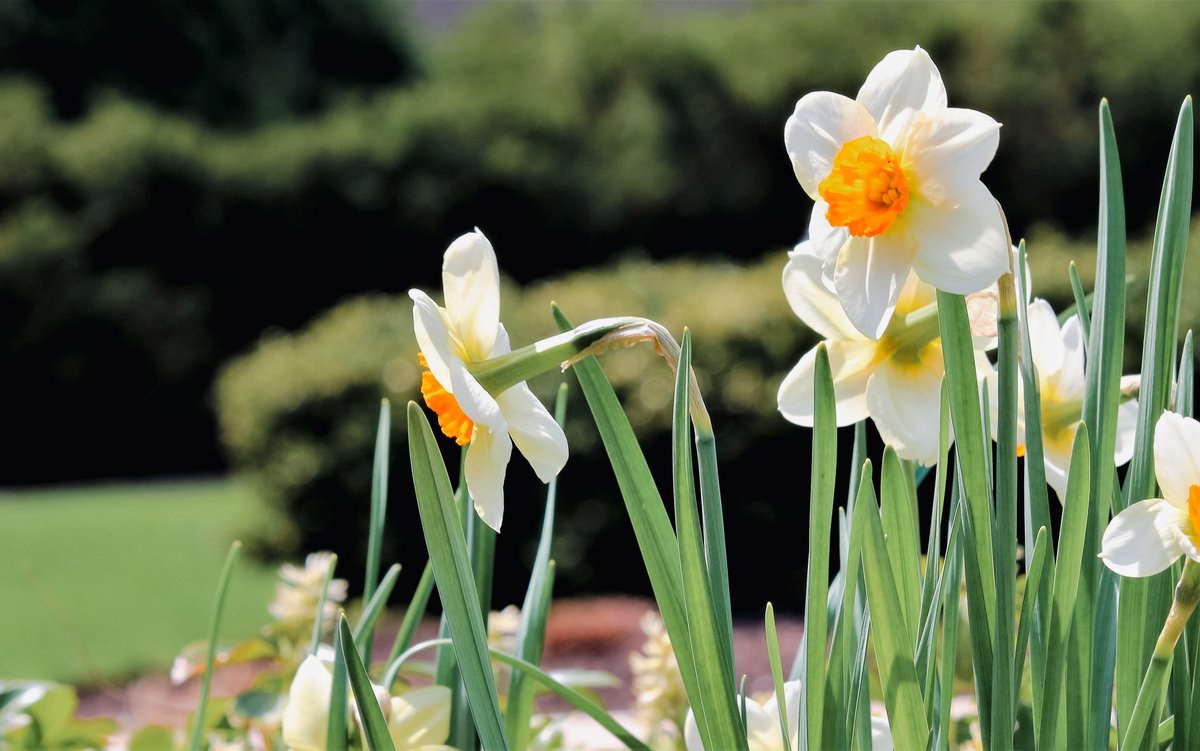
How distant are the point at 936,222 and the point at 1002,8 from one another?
459 inches

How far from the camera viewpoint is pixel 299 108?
35.4ft

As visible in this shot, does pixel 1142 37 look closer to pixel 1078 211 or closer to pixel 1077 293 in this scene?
pixel 1078 211

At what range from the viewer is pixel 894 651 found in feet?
2.06

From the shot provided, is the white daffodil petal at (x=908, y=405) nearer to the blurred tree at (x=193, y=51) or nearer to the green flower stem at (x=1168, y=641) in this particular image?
the green flower stem at (x=1168, y=641)

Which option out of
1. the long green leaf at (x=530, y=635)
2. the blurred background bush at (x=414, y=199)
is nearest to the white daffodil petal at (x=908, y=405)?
the long green leaf at (x=530, y=635)

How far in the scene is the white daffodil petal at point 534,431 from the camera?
0.62 m

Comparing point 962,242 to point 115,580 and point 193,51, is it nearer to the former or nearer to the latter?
point 115,580

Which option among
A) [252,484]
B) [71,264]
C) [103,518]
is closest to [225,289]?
[71,264]

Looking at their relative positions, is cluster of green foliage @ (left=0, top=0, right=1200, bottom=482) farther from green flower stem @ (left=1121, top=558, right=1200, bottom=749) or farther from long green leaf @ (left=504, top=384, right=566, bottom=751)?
green flower stem @ (left=1121, top=558, right=1200, bottom=749)

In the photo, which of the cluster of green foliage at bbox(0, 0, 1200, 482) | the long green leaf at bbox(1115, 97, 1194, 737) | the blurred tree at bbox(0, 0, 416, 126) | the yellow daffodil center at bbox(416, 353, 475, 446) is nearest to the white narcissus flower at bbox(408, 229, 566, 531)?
the yellow daffodil center at bbox(416, 353, 475, 446)

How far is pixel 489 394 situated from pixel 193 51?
34.9ft

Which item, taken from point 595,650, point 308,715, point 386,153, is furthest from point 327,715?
point 386,153

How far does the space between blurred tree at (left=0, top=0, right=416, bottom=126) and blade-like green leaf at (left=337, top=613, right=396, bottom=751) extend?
10171 mm

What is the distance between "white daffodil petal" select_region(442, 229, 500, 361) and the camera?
63 centimetres
